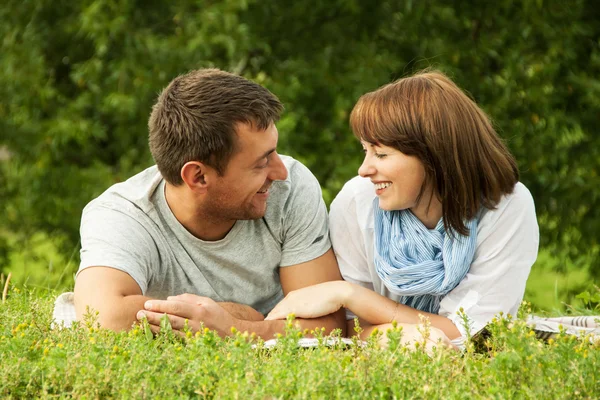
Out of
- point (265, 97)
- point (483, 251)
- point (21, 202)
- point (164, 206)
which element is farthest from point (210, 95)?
point (21, 202)

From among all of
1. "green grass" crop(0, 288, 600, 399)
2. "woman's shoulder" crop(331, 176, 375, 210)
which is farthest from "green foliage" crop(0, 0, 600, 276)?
"green grass" crop(0, 288, 600, 399)

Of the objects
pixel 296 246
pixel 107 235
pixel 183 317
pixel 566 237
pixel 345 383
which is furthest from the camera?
pixel 566 237

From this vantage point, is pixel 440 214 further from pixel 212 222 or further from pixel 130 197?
pixel 130 197

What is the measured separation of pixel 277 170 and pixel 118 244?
2.52ft

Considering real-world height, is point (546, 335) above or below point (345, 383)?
below

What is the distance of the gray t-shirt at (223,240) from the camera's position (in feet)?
13.6

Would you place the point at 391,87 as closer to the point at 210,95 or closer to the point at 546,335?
the point at 210,95

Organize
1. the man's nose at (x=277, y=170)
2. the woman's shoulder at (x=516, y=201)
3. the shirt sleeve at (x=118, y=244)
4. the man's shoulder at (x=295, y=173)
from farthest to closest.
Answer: the man's shoulder at (x=295, y=173) → the man's nose at (x=277, y=170) → the woman's shoulder at (x=516, y=201) → the shirt sleeve at (x=118, y=244)

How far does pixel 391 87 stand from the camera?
405cm

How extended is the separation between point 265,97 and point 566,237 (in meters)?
4.17

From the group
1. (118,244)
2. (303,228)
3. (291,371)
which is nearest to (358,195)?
(303,228)

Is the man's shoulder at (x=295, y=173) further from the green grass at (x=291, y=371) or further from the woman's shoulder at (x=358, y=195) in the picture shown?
the green grass at (x=291, y=371)

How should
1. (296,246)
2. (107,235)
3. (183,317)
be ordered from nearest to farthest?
(183,317), (107,235), (296,246)

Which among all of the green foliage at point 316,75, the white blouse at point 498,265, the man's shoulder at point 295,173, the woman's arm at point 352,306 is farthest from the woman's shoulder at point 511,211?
the green foliage at point 316,75
